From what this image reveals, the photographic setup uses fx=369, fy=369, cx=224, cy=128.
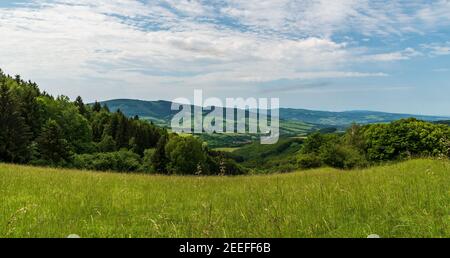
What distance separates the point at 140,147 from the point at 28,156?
41.1 m

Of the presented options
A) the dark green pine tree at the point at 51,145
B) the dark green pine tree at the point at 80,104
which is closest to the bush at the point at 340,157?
the dark green pine tree at the point at 51,145

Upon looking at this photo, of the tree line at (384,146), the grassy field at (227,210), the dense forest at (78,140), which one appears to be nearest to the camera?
the grassy field at (227,210)

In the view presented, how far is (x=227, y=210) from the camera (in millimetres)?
8086

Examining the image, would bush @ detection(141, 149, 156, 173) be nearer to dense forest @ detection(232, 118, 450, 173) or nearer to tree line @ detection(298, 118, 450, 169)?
dense forest @ detection(232, 118, 450, 173)

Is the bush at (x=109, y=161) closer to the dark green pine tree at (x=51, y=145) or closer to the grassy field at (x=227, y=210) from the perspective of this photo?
the dark green pine tree at (x=51, y=145)

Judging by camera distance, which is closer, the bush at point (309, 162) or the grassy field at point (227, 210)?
the grassy field at point (227, 210)

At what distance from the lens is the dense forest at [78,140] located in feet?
198

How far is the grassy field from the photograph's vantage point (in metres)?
6.02

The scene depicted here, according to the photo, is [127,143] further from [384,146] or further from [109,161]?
[384,146]

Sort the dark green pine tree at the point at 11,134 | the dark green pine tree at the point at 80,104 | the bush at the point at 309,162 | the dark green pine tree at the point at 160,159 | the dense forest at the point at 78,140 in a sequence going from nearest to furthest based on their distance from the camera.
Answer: the dark green pine tree at the point at 11,134
the dense forest at the point at 78,140
the bush at the point at 309,162
the dark green pine tree at the point at 160,159
the dark green pine tree at the point at 80,104

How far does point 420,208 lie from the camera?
6.87 metres

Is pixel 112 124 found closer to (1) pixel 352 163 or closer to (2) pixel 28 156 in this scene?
(2) pixel 28 156

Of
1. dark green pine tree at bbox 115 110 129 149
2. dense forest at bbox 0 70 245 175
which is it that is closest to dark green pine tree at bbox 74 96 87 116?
dense forest at bbox 0 70 245 175
